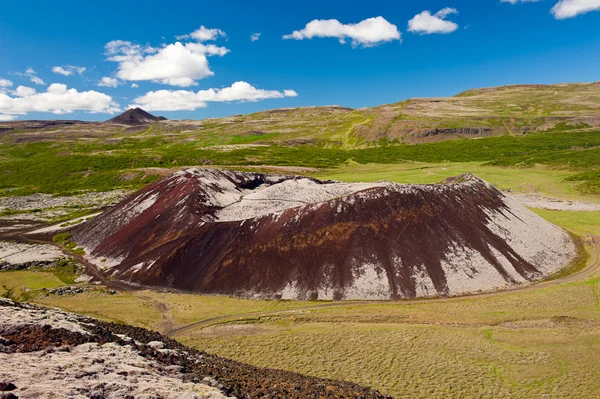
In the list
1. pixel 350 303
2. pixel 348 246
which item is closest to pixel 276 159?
pixel 348 246

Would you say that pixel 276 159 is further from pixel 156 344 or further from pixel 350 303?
pixel 156 344

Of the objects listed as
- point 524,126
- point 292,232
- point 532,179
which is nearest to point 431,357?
point 292,232

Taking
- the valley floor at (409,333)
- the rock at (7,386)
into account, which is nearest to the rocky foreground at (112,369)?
the rock at (7,386)

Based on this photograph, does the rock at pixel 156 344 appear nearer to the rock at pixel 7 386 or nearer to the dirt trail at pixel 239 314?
the dirt trail at pixel 239 314

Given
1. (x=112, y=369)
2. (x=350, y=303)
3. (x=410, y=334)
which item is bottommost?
(x=410, y=334)

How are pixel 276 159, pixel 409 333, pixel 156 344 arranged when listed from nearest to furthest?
pixel 156 344, pixel 409 333, pixel 276 159

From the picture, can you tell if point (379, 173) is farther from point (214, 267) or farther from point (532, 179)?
point (214, 267)

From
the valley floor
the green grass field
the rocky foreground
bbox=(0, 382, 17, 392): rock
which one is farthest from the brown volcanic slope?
bbox=(0, 382, 17, 392): rock
